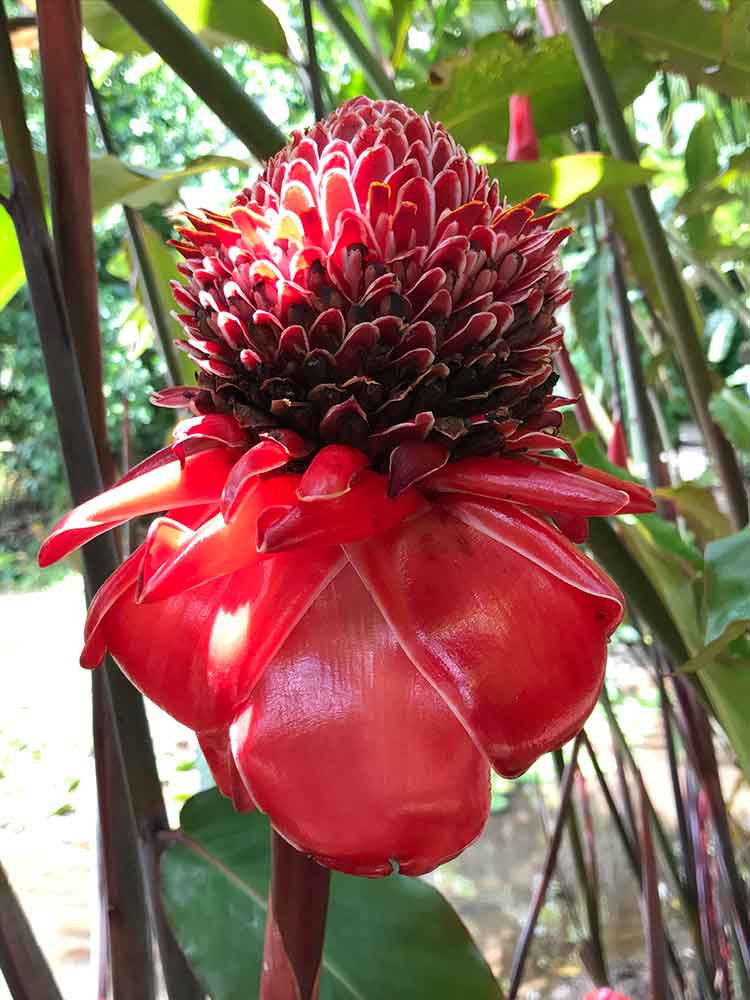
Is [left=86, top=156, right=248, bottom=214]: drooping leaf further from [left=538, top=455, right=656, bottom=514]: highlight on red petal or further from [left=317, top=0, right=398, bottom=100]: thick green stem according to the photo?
[left=538, top=455, right=656, bottom=514]: highlight on red petal

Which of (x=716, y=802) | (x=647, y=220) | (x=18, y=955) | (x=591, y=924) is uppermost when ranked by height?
(x=647, y=220)

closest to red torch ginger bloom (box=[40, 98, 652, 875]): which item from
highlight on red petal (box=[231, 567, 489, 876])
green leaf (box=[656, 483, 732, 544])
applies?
highlight on red petal (box=[231, 567, 489, 876])

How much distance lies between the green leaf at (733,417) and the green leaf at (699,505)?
61 mm

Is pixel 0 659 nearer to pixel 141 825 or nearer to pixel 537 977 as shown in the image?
pixel 537 977

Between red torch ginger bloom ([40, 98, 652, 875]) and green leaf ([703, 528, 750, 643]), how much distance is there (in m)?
0.13

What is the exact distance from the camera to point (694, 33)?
0.50 metres

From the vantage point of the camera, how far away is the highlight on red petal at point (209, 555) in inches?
6.3

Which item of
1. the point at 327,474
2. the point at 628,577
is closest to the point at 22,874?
the point at 628,577

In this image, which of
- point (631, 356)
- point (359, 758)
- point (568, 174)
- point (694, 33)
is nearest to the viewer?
point (359, 758)

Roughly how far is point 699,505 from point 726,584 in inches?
8.7

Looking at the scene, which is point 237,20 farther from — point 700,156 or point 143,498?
point 700,156

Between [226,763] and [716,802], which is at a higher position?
[226,763]

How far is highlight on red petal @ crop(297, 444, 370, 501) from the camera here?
16cm

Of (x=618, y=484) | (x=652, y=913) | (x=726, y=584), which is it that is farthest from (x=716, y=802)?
(x=618, y=484)
